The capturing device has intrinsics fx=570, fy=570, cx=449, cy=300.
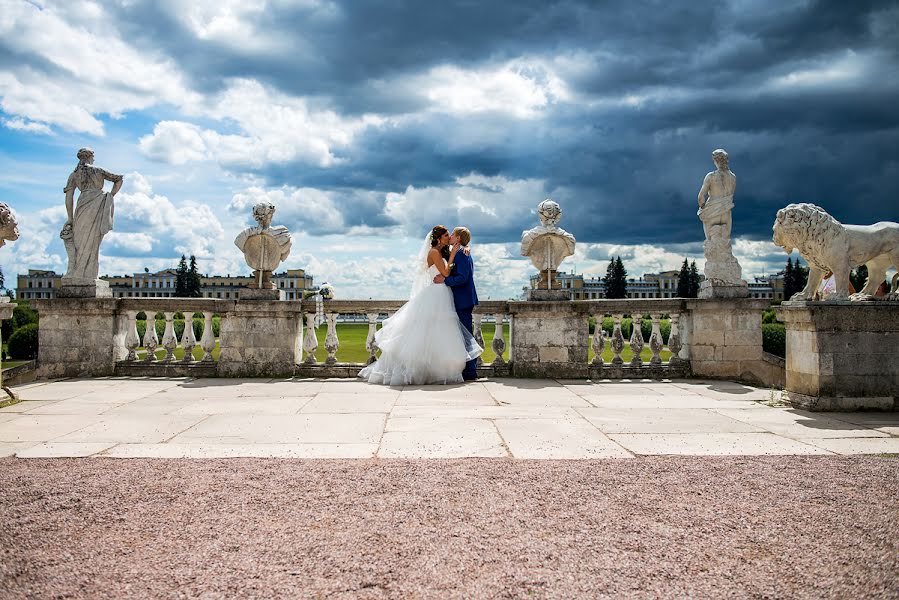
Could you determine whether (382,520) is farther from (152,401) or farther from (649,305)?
(649,305)

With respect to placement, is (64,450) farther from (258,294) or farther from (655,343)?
(655,343)

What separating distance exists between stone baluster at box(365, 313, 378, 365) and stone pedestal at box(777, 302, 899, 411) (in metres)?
5.62

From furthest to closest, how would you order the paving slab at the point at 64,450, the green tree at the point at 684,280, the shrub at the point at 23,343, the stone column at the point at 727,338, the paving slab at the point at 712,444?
the green tree at the point at 684,280 < the shrub at the point at 23,343 < the stone column at the point at 727,338 < the paving slab at the point at 712,444 < the paving slab at the point at 64,450

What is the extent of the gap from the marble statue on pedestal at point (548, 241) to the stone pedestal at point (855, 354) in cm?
335

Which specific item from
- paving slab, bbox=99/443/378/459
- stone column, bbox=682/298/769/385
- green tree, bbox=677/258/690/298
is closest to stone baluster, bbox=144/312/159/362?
paving slab, bbox=99/443/378/459

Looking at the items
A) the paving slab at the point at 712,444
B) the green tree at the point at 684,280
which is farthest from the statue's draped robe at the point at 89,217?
the green tree at the point at 684,280

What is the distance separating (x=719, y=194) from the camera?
8.47m

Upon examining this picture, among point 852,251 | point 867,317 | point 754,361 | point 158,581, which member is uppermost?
point 852,251

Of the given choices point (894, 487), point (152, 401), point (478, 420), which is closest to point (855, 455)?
point (894, 487)

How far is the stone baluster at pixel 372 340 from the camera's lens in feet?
28.4

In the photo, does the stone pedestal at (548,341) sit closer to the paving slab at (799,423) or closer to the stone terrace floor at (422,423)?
the stone terrace floor at (422,423)

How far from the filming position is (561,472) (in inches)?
145

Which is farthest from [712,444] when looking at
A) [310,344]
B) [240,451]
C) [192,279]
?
[192,279]

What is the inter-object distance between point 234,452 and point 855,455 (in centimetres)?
454
